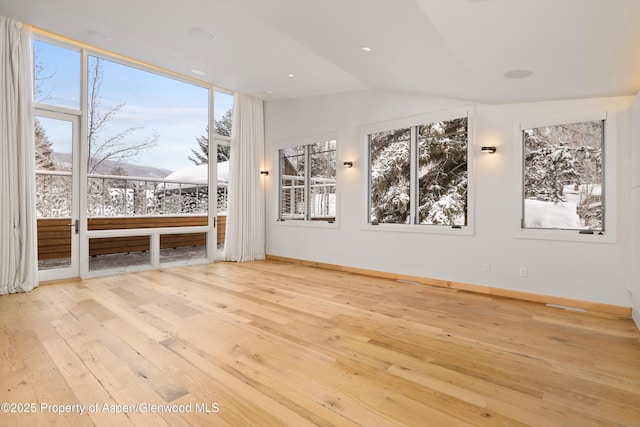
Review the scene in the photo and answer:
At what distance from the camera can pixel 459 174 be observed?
460 cm

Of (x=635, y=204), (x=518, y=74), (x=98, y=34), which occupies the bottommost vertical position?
(x=635, y=204)

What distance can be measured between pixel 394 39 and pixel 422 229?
267cm

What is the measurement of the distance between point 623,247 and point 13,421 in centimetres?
514

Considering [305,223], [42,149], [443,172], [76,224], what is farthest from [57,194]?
[443,172]

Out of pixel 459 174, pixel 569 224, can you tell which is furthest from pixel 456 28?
pixel 569 224

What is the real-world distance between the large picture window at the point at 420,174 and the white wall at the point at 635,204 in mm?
1677

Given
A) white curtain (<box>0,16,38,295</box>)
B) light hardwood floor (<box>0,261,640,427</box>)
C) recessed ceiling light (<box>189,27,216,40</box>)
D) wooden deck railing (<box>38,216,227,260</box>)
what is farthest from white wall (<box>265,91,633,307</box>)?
white curtain (<box>0,16,38,295</box>)

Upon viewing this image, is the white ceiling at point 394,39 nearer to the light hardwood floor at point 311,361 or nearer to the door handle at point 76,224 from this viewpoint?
the light hardwood floor at point 311,361

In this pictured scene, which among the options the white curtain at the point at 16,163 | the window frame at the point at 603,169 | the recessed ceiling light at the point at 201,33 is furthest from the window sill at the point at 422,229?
the white curtain at the point at 16,163

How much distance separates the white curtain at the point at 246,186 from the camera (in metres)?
6.45

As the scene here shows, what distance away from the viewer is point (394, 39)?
3174 millimetres

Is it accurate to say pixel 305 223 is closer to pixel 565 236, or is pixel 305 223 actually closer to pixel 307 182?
pixel 307 182

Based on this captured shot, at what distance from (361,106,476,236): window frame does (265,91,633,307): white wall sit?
64mm

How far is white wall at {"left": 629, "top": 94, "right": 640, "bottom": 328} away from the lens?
3018mm
